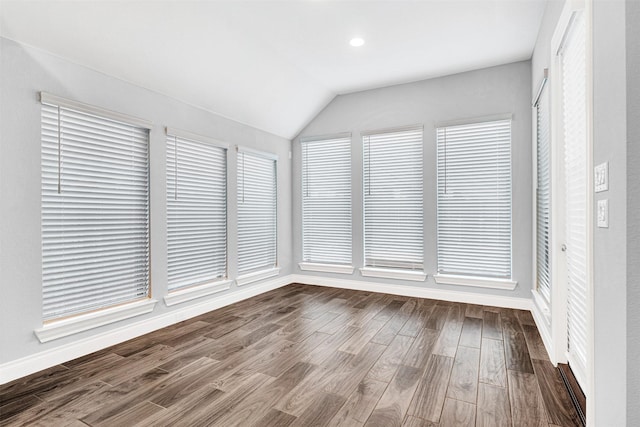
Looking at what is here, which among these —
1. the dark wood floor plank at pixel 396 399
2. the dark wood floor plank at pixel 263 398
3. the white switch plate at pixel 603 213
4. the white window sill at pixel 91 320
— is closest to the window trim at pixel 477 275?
the dark wood floor plank at pixel 396 399

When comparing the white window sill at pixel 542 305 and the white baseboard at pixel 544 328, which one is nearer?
the white baseboard at pixel 544 328

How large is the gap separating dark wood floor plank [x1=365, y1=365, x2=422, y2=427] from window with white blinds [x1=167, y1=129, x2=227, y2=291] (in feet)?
7.98

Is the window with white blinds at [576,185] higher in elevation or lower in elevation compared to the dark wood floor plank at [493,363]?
higher

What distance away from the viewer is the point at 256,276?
455cm

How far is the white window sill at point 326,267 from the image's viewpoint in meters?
4.89

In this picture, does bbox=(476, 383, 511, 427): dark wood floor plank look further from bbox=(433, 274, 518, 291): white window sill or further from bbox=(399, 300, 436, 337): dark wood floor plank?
bbox=(433, 274, 518, 291): white window sill

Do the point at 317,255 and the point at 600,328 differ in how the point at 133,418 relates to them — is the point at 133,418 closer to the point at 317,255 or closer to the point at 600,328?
the point at 600,328

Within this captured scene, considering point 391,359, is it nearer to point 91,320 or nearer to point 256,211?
point 91,320

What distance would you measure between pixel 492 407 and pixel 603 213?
4.26ft

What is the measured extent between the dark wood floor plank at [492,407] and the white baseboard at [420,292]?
2.04 metres

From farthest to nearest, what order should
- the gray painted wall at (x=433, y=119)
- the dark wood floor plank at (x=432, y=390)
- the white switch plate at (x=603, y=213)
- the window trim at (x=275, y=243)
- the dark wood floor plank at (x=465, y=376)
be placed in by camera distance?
the window trim at (x=275, y=243)
the gray painted wall at (x=433, y=119)
the dark wood floor plank at (x=465, y=376)
the dark wood floor plank at (x=432, y=390)
the white switch plate at (x=603, y=213)

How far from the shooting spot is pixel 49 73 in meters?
2.48

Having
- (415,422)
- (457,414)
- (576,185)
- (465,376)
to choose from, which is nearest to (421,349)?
(465,376)
